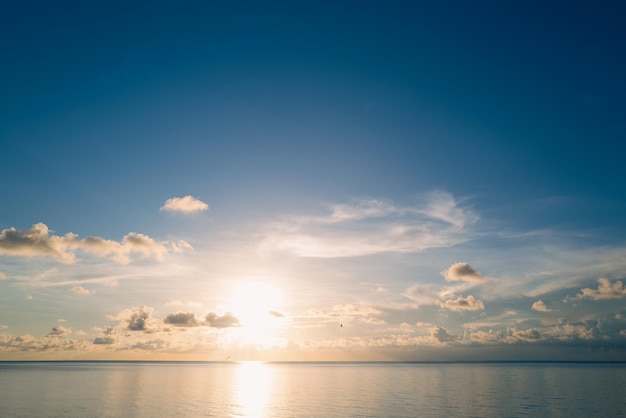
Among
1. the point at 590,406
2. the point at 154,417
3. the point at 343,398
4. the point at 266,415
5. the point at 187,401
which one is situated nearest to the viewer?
the point at 154,417

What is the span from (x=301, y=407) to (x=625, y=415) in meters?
71.3

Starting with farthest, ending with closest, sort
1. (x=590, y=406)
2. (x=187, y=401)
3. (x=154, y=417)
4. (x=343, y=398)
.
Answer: (x=343, y=398) → (x=187, y=401) → (x=590, y=406) → (x=154, y=417)

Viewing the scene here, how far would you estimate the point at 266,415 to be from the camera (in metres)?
96.8

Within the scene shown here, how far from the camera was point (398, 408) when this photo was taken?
102m

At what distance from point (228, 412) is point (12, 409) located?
161ft

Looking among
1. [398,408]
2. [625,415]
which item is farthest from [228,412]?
[625,415]

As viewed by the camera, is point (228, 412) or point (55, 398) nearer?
Answer: point (228, 412)

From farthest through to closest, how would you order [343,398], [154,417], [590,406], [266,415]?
[343,398], [590,406], [266,415], [154,417]

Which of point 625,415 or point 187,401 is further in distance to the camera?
point 187,401

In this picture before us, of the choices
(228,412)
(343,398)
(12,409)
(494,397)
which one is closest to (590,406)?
(494,397)

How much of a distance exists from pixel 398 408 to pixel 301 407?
24.4 meters

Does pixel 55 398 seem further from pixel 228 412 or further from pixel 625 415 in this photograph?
pixel 625 415

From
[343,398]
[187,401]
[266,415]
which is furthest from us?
[343,398]

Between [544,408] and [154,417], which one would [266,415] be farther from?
[544,408]
